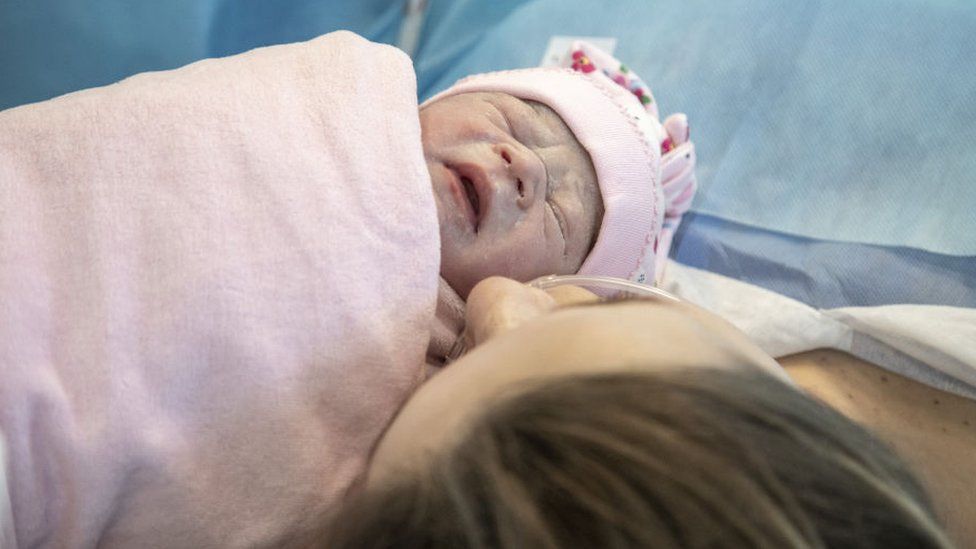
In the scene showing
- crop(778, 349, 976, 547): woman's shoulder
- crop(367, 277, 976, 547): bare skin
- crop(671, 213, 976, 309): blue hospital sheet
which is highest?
crop(367, 277, 976, 547): bare skin

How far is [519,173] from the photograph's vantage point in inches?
36.1

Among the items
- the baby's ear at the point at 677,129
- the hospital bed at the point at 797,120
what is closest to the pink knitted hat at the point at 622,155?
the baby's ear at the point at 677,129

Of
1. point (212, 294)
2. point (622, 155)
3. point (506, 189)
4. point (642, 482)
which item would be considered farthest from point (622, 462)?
point (622, 155)

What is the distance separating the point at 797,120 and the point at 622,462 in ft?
3.05

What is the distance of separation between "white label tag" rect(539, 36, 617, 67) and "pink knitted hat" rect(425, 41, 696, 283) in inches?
9.5

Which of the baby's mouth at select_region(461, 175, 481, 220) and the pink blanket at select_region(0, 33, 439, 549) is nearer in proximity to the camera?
the pink blanket at select_region(0, 33, 439, 549)

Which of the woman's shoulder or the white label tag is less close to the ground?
the white label tag

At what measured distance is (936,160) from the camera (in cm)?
110

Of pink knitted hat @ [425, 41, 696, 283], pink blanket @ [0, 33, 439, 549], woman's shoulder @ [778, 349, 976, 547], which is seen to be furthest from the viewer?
pink knitted hat @ [425, 41, 696, 283]

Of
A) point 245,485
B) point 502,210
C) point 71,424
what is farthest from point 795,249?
point 71,424

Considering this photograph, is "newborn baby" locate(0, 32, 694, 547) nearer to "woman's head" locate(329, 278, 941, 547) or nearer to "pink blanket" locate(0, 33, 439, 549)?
"pink blanket" locate(0, 33, 439, 549)

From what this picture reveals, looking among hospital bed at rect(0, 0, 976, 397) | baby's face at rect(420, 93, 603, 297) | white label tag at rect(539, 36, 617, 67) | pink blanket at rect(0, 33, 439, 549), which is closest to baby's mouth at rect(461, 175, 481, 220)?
baby's face at rect(420, 93, 603, 297)

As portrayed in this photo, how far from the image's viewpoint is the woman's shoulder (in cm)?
88

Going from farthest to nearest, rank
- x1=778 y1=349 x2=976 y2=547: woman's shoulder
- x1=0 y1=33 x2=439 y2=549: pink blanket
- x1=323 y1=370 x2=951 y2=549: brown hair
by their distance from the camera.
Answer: x1=778 y1=349 x2=976 y2=547: woman's shoulder < x1=0 y1=33 x2=439 y2=549: pink blanket < x1=323 y1=370 x2=951 y2=549: brown hair
